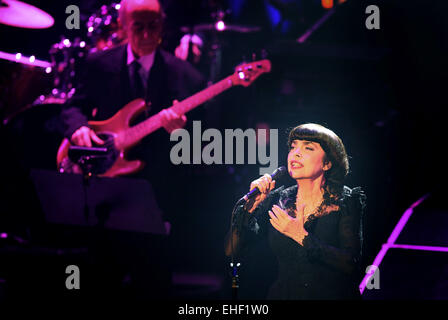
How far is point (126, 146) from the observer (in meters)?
3.13

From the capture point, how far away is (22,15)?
12.0ft

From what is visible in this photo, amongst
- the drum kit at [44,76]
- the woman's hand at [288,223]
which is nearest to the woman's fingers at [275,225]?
the woman's hand at [288,223]

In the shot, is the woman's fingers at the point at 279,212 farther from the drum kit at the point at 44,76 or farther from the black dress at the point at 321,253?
the drum kit at the point at 44,76

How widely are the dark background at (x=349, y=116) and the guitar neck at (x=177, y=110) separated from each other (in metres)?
0.34

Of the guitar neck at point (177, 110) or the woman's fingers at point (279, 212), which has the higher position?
the guitar neck at point (177, 110)

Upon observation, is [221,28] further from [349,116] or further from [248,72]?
[349,116]

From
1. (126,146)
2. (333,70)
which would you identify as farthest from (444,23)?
(126,146)

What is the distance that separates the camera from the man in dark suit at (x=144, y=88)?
3.16m

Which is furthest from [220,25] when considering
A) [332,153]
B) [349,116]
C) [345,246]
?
[345,246]

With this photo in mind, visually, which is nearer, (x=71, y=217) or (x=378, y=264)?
(x=378, y=264)

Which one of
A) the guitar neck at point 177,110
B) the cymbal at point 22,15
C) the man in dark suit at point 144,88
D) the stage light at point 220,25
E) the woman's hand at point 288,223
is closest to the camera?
the woman's hand at point 288,223

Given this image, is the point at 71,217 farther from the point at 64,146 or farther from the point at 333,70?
the point at 333,70

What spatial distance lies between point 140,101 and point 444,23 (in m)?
2.16

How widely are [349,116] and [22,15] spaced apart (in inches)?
108
